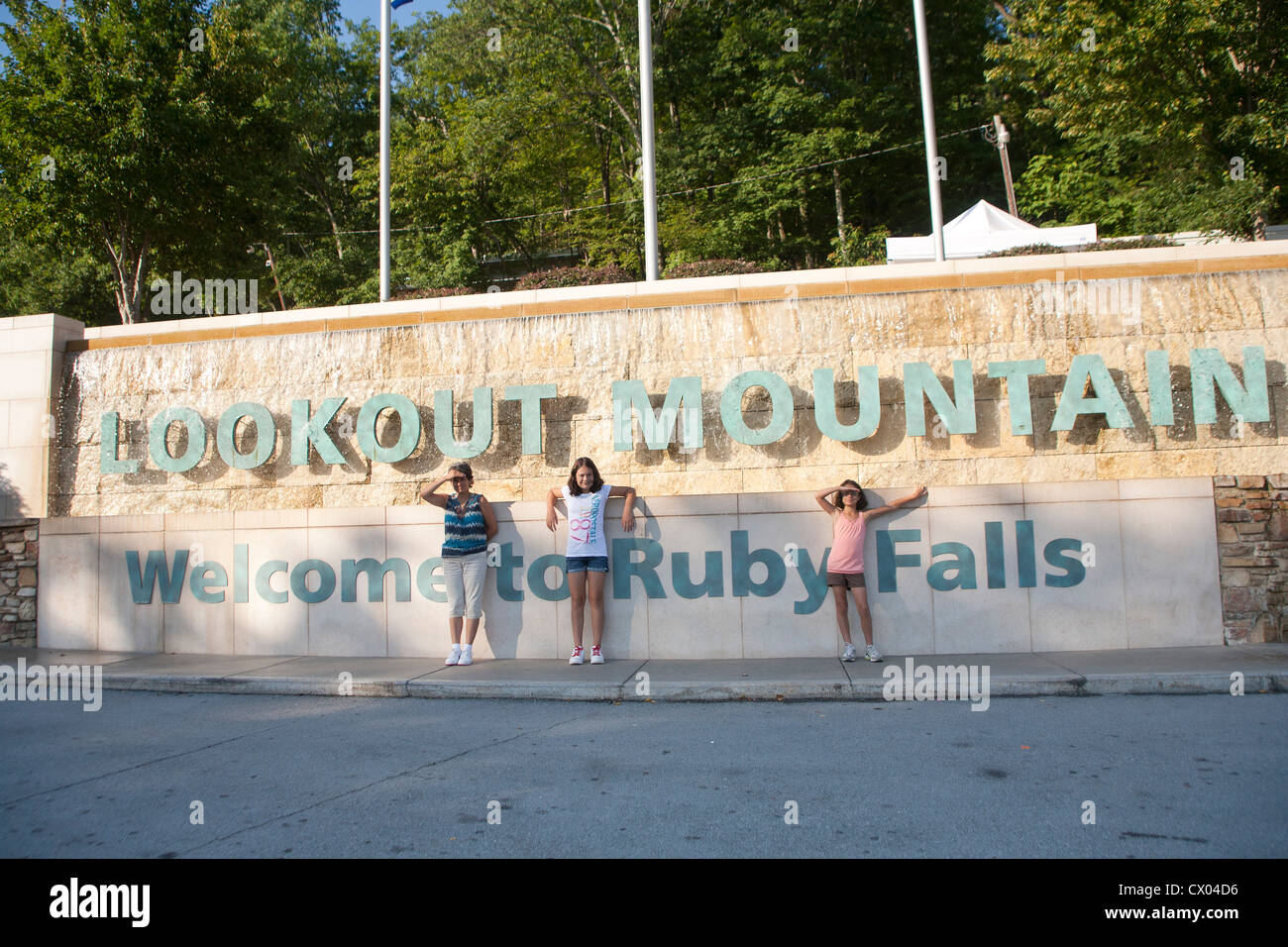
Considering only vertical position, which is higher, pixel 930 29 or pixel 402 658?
pixel 930 29

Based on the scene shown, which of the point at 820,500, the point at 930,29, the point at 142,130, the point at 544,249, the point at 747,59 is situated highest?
the point at 930,29

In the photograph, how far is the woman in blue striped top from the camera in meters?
8.66

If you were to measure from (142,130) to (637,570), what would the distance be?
14.1 meters

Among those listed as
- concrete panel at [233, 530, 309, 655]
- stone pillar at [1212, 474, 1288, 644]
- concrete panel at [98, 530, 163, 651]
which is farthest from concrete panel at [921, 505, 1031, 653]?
concrete panel at [98, 530, 163, 651]

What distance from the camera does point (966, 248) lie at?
1856 cm

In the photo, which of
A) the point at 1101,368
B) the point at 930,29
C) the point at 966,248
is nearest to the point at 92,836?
the point at 1101,368

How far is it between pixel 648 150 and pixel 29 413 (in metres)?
10.1

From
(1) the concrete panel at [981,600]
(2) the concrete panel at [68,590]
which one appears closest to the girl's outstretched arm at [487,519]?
(1) the concrete panel at [981,600]

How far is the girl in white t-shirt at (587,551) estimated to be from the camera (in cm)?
850

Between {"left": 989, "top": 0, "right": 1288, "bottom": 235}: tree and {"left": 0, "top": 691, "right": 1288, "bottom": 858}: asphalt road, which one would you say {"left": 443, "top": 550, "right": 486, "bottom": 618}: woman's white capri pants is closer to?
{"left": 0, "top": 691, "right": 1288, "bottom": 858}: asphalt road

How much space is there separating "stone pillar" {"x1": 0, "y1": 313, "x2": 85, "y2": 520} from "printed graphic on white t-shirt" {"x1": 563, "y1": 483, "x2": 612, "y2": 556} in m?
9.03

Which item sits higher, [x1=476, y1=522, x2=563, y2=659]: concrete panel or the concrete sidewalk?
[x1=476, y1=522, x2=563, y2=659]: concrete panel

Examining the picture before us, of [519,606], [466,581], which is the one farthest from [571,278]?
[466,581]

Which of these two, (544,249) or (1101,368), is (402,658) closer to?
(1101,368)
